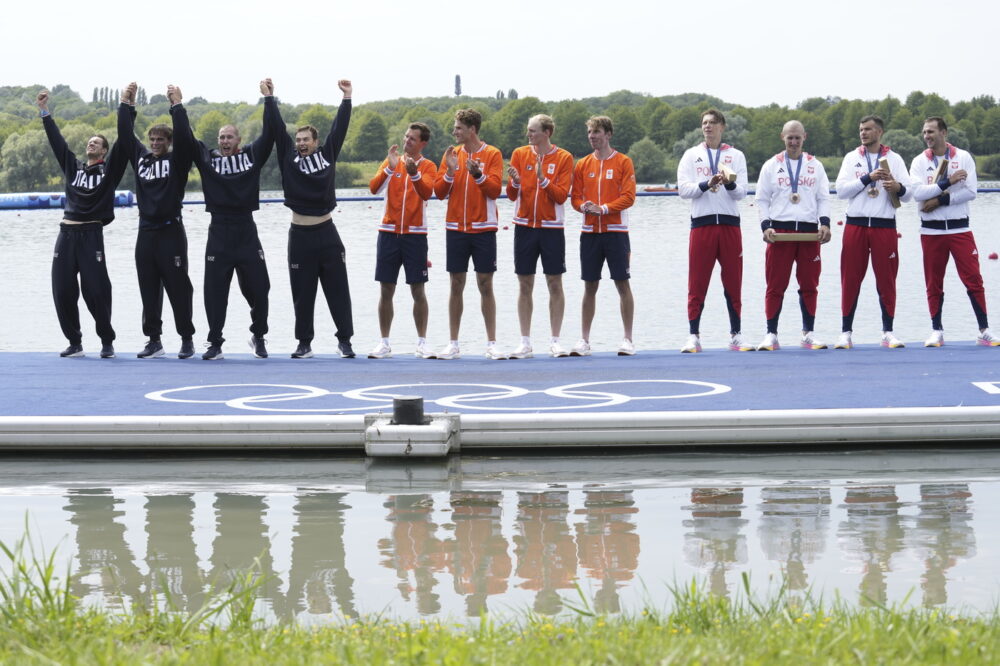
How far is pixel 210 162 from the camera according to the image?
9.99 m

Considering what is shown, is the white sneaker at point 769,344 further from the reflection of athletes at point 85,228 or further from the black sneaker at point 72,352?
the black sneaker at point 72,352

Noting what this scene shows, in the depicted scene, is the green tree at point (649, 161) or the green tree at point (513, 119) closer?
the green tree at point (649, 161)

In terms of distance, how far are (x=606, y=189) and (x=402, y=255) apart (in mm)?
1676

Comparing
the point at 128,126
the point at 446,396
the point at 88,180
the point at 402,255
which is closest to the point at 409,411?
the point at 446,396

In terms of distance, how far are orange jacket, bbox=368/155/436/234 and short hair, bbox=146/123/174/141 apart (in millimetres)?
1603

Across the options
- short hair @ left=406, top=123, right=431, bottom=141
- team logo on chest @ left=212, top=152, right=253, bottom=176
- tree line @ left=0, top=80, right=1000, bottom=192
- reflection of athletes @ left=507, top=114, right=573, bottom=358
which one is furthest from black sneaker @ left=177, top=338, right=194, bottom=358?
tree line @ left=0, top=80, right=1000, bottom=192

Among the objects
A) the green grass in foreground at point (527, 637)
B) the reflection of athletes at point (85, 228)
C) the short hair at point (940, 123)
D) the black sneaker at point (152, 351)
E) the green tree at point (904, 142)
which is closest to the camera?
the green grass in foreground at point (527, 637)

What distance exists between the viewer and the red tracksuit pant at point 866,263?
1036cm

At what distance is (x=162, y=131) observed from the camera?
10.1m

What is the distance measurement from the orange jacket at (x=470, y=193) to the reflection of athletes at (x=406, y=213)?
0.49 ft

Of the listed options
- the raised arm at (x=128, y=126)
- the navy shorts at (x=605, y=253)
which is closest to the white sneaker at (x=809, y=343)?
the navy shorts at (x=605, y=253)

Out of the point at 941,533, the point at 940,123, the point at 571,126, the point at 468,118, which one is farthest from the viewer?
the point at 571,126

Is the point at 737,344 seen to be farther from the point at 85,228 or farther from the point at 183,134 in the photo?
the point at 85,228

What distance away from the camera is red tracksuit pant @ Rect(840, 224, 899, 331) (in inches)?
408
